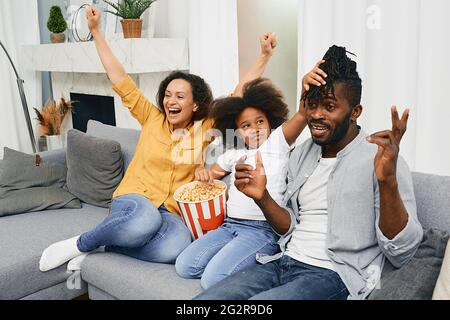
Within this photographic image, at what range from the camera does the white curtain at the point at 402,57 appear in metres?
1.85

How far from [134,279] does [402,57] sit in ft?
4.76

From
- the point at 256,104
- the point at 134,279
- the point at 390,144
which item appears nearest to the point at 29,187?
the point at 134,279

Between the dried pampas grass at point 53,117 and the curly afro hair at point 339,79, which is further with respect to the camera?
the dried pampas grass at point 53,117

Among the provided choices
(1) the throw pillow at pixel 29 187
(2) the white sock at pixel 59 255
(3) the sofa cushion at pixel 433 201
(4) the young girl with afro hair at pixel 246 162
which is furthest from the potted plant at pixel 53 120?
(3) the sofa cushion at pixel 433 201

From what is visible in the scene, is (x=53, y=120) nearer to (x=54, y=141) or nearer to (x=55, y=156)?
(x=54, y=141)

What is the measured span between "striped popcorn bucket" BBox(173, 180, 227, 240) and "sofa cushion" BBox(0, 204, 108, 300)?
21.6 inches

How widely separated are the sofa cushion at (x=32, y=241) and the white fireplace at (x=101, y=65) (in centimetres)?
96

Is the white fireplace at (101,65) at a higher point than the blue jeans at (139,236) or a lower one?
higher

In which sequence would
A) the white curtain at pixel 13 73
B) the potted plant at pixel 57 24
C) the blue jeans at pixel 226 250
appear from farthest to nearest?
the white curtain at pixel 13 73 < the potted plant at pixel 57 24 < the blue jeans at pixel 226 250

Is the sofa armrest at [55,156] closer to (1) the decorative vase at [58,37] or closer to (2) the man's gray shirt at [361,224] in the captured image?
(1) the decorative vase at [58,37]

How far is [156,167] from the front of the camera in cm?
191

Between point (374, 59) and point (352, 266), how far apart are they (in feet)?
3.76
